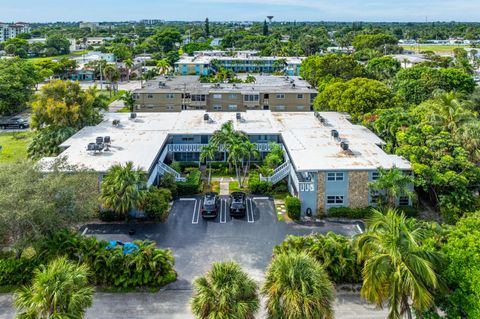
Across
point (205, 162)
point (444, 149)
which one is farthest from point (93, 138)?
point (444, 149)

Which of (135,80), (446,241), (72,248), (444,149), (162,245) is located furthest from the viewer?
(135,80)

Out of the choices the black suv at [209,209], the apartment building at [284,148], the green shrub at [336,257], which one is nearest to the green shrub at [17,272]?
the apartment building at [284,148]

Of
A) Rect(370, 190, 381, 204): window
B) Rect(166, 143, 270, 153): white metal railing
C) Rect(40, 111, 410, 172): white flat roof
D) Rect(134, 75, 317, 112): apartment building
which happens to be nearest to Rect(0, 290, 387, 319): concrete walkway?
Rect(40, 111, 410, 172): white flat roof

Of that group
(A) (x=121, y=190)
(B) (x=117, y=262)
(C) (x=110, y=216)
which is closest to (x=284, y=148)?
(A) (x=121, y=190)

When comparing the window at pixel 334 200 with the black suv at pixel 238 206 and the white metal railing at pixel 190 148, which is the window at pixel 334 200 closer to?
the black suv at pixel 238 206

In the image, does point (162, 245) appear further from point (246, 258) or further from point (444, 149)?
point (444, 149)
